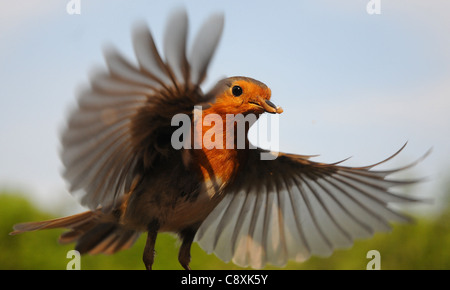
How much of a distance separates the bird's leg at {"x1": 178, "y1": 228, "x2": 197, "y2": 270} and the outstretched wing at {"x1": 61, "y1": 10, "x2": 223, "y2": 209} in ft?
1.93

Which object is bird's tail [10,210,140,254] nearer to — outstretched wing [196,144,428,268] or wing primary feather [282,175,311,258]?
outstretched wing [196,144,428,268]

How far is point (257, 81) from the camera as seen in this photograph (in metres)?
2.57

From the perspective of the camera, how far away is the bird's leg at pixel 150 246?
278 centimetres

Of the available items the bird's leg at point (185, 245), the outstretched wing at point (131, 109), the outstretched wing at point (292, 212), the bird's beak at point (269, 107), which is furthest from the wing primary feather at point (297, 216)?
the outstretched wing at point (131, 109)

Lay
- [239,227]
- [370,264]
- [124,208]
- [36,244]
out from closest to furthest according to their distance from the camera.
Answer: [124,208] < [370,264] < [239,227] < [36,244]

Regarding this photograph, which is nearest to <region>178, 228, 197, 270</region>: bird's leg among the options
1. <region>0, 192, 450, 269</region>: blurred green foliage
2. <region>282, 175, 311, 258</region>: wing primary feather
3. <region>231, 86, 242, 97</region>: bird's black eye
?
<region>282, 175, 311, 258</region>: wing primary feather

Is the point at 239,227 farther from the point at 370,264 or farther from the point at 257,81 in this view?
the point at 257,81

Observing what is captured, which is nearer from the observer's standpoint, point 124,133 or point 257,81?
point 124,133

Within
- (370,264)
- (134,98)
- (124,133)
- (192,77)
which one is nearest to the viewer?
(192,77)

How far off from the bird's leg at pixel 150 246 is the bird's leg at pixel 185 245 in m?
0.28

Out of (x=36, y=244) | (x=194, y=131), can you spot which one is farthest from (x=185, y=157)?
(x=36, y=244)

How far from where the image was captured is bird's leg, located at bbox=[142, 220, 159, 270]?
278cm

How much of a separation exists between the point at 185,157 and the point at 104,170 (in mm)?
425

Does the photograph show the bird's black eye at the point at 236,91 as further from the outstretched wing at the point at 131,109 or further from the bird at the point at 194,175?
the outstretched wing at the point at 131,109
